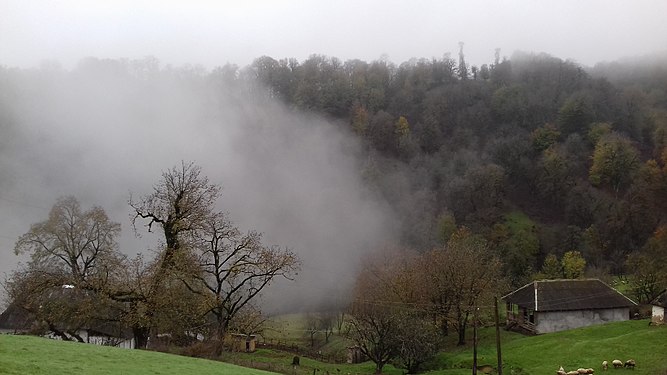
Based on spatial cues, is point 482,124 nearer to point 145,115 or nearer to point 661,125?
point 661,125

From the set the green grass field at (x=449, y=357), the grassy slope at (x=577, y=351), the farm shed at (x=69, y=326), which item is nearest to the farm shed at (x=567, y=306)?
the green grass field at (x=449, y=357)

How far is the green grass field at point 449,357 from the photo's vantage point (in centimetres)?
1970

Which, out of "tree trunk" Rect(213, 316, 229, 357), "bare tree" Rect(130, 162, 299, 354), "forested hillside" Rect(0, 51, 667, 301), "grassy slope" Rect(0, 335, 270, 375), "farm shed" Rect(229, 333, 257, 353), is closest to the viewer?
"grassy slope" Rect(0, 335, 270, 375)

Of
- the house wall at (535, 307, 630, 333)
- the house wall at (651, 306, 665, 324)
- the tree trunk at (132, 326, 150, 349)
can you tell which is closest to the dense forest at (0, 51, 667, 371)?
the tree trunk at (132, 326, 150, 349)

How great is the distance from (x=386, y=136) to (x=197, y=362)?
114914 mm

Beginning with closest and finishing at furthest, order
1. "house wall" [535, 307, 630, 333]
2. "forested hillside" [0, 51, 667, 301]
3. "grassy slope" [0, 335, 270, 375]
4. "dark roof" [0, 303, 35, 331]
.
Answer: "grassy slope" [0, 335, 270, 375] → "dark roof" [0, 303, 35, 331] → "house wall" [535, 307, 630, 333] → "forested hillside" [0, 51, 667, 301]

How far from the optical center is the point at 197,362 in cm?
2627

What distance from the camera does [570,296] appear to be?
5081 cm

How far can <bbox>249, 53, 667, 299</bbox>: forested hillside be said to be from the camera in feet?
318

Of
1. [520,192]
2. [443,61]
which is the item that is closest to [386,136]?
[520,192]

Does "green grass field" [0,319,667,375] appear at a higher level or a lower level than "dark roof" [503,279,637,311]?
lower

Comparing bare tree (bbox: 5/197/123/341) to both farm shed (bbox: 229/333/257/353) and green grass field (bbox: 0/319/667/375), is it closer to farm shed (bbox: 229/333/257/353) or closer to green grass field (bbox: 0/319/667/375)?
green grass field (bbox: 0/319/667/375)

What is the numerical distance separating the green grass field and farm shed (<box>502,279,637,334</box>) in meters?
2.66

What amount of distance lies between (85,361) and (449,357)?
29.1 meters
